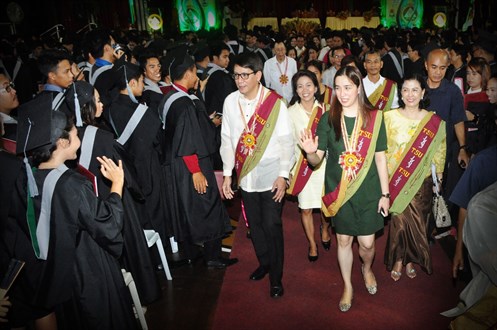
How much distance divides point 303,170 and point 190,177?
92 centimetres

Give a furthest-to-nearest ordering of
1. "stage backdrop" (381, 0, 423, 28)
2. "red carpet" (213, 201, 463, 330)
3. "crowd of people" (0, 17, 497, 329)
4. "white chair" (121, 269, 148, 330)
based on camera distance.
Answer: "stage backdrop" (381, 0, 423, 28) → "red carpet" (213, 201, 463, 330) → "white chair" (121, 269, 148, 330) → "crowd of people" (0, 17, 497, 329)

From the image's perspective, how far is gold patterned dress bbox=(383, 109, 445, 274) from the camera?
9.93 feet

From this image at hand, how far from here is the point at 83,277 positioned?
2.13 m

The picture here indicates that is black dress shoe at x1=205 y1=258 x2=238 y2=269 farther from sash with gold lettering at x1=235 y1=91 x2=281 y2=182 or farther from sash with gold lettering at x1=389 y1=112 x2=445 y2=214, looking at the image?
sash with gold lettering at x1=389 y1=112 x2=445 y2=214

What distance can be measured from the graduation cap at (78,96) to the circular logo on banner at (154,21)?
17.9 m

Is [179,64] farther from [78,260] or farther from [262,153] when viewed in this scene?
[78,260]

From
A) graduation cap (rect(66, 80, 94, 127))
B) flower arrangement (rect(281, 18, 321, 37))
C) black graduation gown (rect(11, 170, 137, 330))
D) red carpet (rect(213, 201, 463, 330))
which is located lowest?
red carpet (rect(213, 201, 463, 330))

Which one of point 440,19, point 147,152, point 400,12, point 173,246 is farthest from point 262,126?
point 440,19

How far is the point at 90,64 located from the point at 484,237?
14.2 feet

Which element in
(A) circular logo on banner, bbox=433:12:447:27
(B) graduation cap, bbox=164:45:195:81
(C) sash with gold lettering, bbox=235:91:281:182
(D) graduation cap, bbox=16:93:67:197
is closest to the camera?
(D) graduation cap, bbox=16:93:67:197

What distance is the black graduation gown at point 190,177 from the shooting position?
311 cm

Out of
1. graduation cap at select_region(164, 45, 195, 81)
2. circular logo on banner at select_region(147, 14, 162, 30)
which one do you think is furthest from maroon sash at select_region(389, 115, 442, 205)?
circular logo on banner at select_region(147, 14, 162, 30)

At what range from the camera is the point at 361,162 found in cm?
266

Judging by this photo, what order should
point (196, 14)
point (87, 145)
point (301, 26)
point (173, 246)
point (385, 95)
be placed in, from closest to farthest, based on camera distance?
point (87, 145)
point (173, 246)
point (385, 95)
point (301, 26)
point (196, 14)
